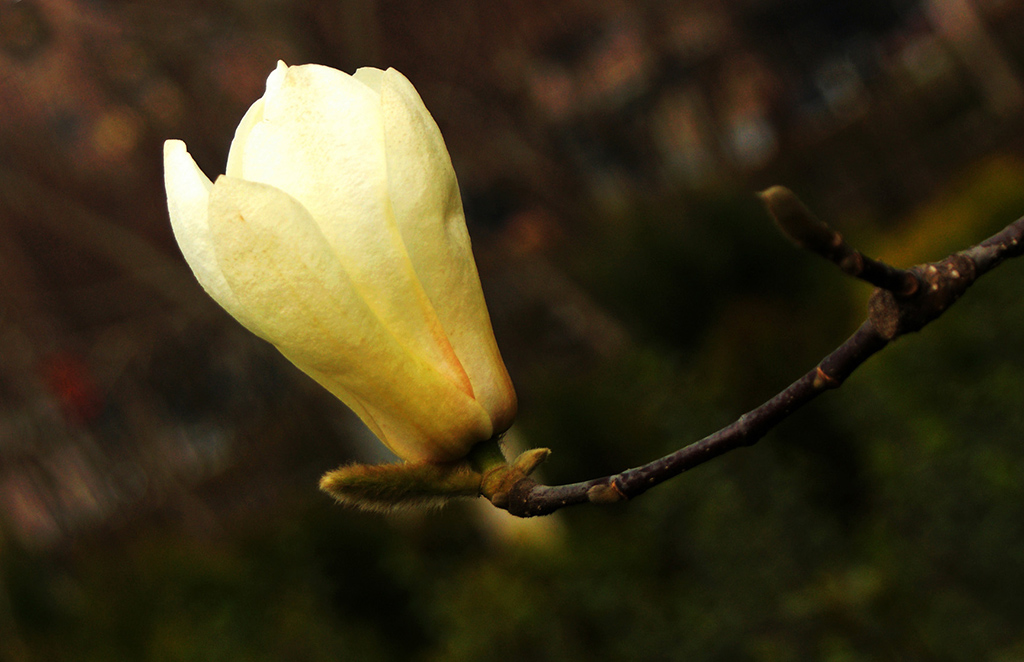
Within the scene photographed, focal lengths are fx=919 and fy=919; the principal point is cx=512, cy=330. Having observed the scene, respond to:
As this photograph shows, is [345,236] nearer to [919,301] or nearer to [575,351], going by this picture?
[919,301]

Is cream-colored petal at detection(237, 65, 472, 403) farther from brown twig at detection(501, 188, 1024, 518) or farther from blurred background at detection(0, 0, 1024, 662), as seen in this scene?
blurred background at detection(0, 0, 1024, 662)

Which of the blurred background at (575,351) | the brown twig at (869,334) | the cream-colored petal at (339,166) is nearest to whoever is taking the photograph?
the brown twig at (869,334)

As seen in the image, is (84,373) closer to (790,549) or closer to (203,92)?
(203,92)

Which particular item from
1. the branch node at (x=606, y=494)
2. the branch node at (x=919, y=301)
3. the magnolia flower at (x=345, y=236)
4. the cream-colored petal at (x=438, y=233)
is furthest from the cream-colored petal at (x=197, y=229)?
the branch node at (x=919, y=301)

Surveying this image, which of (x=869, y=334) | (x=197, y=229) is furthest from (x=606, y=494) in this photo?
(x=197, y=229)

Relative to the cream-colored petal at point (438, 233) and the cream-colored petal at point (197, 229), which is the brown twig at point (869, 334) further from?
the cream-colored petal at point (197, 229)

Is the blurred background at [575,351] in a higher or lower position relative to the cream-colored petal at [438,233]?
lower

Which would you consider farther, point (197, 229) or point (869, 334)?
point (197, 229)
